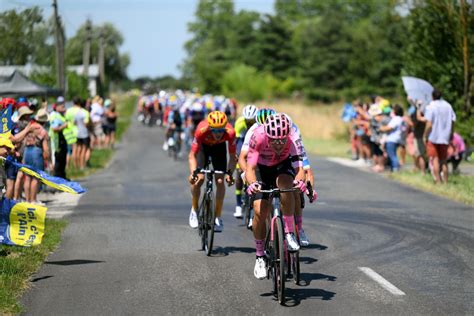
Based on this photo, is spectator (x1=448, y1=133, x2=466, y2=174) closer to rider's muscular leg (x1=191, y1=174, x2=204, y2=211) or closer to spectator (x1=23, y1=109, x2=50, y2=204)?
spectator (x1=23, y1=109, x2=50, y2=204)

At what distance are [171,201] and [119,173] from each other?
7.54 meters

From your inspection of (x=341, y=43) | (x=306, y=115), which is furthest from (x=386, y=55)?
(x=306, y=115)

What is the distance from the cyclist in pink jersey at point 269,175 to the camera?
8.77 m

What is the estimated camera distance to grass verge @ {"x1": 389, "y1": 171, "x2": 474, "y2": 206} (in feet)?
59.5

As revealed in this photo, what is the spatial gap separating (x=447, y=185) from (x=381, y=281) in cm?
1048

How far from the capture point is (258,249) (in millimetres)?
9203

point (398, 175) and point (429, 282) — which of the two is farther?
point (398, 175)

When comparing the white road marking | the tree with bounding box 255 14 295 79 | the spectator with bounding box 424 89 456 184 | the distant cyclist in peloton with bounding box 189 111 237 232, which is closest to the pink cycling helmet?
the white road marking

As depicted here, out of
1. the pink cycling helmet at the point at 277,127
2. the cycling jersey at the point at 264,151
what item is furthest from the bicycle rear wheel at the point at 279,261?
the pink cycling helmet at the point at 277,127

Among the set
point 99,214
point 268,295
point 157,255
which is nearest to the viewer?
point 268,295

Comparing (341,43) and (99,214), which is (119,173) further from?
(341,43)

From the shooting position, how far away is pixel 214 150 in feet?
40.7

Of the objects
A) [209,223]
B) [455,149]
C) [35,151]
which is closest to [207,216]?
[209,223]

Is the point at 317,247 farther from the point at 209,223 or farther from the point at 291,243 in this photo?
the point at 291,243
